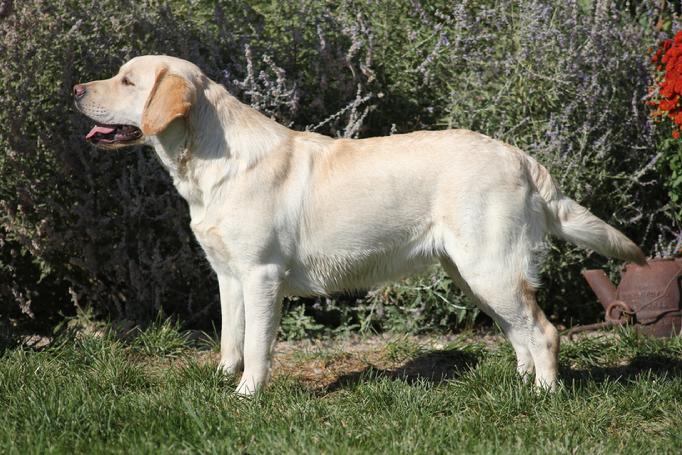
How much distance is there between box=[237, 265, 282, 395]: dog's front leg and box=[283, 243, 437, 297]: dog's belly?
0.38 ft

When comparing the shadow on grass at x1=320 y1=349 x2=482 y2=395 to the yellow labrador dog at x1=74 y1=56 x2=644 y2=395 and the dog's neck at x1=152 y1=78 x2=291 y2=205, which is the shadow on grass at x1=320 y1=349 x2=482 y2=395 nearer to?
the yellow labrador dog at x1=74 y1=56 x2=644 y2=395

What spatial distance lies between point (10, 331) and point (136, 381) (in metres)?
1.21

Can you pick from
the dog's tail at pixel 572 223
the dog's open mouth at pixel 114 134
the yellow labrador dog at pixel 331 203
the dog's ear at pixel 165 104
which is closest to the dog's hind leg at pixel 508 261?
the yellow labrador dog at pixel 331 203

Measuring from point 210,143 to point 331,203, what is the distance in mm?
651

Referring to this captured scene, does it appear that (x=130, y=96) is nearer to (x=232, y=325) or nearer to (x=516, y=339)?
(x=232, y=325)

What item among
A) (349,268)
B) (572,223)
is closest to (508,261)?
(572,223)

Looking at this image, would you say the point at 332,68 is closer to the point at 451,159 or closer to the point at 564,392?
the point at 451,159

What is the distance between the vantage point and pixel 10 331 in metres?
5.04

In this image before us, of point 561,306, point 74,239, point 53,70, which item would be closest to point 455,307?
point 561,306

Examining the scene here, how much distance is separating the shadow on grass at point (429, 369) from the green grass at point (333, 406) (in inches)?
0.6

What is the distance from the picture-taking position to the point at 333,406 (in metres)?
3.85

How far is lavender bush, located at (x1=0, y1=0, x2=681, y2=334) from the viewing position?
17.8ft

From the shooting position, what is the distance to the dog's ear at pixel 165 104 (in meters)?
3.96

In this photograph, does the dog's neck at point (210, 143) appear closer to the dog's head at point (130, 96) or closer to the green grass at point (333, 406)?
the dog's head at point (130, 96)
